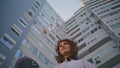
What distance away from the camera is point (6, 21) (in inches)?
662

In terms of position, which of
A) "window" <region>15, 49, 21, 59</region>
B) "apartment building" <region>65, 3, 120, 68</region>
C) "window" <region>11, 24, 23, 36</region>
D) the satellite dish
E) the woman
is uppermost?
the woman

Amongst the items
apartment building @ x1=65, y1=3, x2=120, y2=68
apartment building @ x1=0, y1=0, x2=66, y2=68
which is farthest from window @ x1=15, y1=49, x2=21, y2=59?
apartment building @ x1=65, y1=3, x2=120, y2=68

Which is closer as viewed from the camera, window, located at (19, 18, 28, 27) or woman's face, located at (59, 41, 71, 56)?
woman's face, located at (59, 41, 71, 56)

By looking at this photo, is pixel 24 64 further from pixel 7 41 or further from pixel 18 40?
pixel 18 40

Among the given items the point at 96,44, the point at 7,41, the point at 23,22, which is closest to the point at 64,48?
the point at 7,41

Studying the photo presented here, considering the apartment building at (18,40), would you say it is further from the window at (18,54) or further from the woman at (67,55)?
the woman at (67,55)

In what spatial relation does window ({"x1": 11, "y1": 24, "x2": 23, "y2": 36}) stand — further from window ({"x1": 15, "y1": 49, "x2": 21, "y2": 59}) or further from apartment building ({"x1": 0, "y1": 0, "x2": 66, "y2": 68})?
window ({"x1": 15, "y1": 49, "x2": 21, "y2": 59})

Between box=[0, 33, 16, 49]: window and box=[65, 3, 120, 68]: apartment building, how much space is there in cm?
976

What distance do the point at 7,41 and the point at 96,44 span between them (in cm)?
1311

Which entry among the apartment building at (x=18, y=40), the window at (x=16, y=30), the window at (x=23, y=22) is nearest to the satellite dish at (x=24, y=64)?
the apartment building at (x=18, y=40)

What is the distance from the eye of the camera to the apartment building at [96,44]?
22.3 meters

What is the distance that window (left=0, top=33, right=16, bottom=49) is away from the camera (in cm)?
1630

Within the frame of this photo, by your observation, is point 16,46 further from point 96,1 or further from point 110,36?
point 96,1

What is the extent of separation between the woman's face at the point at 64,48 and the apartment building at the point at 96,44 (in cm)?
1786
